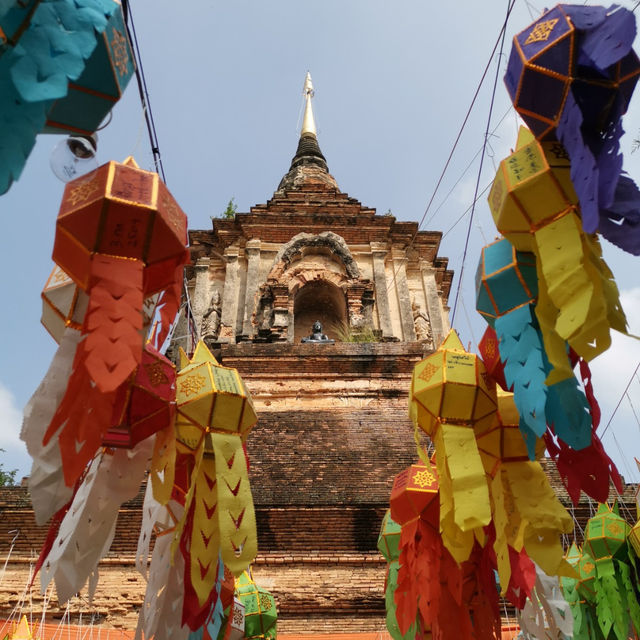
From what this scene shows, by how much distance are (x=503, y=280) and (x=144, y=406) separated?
8.18 feet

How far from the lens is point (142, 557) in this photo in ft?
14.5

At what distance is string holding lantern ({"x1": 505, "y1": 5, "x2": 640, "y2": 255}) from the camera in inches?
121

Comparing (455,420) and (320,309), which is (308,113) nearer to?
(320,309)

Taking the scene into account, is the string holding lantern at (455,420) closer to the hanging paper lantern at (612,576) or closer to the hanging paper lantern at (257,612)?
the hanging paper lantern at (612,576)

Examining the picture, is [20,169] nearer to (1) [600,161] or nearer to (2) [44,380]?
(2) [44,380]

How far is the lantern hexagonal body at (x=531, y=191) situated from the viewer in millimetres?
3367

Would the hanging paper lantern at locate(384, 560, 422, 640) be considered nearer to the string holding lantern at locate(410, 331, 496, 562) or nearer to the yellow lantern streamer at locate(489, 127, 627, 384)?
the string holding lantern at locate(410, 331, 496, 562)

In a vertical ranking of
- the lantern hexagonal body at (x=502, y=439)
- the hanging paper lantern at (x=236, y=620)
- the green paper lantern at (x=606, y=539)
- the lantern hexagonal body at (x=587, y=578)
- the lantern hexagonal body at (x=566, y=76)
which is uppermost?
the lantern hexagonal body at (x=566, y=76)

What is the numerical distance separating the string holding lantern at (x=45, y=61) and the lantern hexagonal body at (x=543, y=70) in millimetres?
2115

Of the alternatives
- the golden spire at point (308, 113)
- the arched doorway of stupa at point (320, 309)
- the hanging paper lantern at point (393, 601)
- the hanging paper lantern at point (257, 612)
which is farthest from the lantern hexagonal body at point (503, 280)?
the golden spire at point (308, 113)

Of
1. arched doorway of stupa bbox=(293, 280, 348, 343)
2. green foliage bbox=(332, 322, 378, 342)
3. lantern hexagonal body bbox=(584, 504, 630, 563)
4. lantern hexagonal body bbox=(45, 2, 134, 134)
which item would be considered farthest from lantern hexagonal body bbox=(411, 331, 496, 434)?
arched doorway of stupa bbox=(293, 280, 348, 343)

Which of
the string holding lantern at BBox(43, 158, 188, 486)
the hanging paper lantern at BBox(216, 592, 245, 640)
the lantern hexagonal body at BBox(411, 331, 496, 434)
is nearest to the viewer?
the string holding lantern at BBox(43, 158, 188, 486)

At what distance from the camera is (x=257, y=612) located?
5.62 m

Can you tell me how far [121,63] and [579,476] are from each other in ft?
11.6
